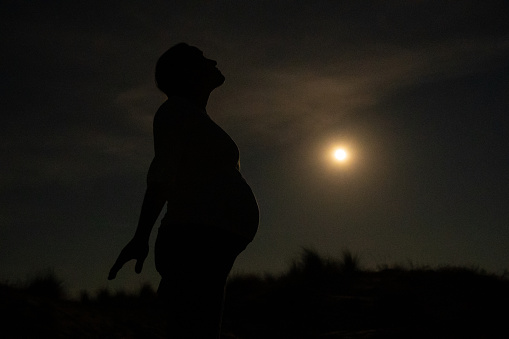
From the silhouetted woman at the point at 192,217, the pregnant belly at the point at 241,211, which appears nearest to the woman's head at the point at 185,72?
the silhouetted woman at the point at 192,217

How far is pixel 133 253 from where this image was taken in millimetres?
2227

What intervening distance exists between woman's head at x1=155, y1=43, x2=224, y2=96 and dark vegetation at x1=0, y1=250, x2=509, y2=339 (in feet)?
13.2

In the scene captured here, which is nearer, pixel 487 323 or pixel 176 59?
pixel 176 59

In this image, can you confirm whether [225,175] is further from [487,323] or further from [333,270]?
[333,270]

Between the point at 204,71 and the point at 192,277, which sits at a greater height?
the point at 204,71

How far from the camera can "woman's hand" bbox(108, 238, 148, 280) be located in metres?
2.22

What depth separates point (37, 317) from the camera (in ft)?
19.7

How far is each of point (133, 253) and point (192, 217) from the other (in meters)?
0.28

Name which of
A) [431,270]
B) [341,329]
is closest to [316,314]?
[341,329]

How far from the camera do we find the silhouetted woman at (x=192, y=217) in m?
2.18

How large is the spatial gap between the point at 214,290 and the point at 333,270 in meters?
10.5

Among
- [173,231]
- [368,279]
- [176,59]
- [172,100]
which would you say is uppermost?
[368,279]

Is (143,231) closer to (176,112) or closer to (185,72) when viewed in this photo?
(176,112)

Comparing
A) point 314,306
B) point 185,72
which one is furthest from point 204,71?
point 314,306
